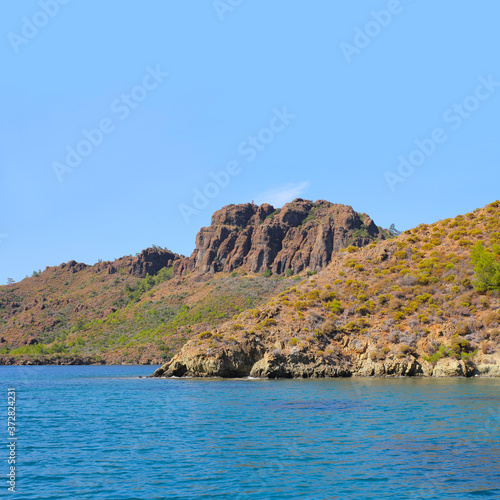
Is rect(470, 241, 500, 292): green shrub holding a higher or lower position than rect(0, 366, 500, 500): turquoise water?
higher

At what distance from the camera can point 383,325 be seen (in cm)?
6406

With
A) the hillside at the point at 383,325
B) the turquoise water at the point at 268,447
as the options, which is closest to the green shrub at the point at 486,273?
the hillside at the point at 383,325

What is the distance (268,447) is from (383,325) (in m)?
43.3

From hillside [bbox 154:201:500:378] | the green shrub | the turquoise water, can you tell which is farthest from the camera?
the green shrub

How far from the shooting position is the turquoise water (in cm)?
1736

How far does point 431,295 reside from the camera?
66.4 m

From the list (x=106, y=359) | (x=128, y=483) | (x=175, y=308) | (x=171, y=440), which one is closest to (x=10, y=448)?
(x=171, y=440)

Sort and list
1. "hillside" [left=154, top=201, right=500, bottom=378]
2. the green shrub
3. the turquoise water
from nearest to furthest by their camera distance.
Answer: the turquoise water < "hillside" [left=154, top=201, right=500, bottom=378] < the green shrub

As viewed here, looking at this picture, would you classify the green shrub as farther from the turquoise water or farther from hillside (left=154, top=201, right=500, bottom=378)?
the turquoise water

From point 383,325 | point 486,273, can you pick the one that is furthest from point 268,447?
point 486,273

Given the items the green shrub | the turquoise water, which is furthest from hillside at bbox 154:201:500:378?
the turquoise water

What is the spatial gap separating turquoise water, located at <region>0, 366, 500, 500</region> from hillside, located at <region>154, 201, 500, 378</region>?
52.5 feet

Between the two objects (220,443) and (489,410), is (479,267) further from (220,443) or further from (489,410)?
(220,443)

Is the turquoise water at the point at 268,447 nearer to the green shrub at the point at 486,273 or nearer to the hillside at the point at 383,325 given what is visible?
the hillside at the point at 383,325
